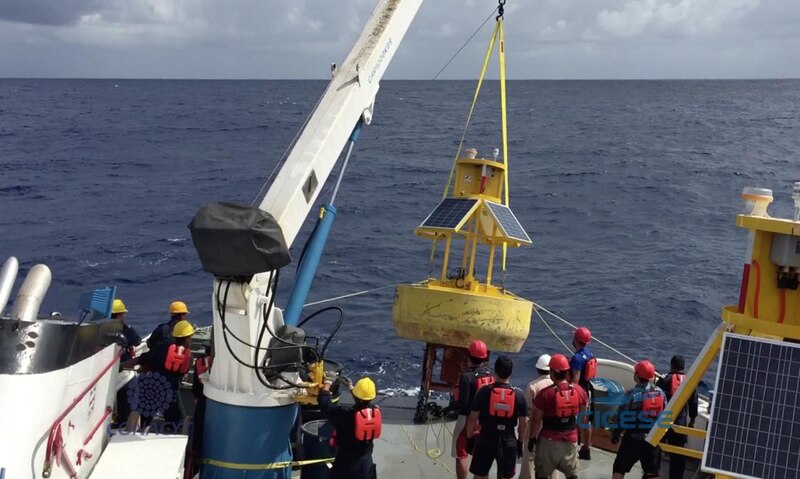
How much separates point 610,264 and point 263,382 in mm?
20773

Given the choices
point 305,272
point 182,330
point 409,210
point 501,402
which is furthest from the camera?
point 409,210

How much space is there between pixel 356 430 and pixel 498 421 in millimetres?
1593

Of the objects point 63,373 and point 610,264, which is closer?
point 63,373

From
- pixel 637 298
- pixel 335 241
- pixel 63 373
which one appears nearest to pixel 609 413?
pixel 63 373

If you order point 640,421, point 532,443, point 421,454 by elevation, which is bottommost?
point 421,454

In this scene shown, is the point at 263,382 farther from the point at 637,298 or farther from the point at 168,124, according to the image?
the point at 168,124

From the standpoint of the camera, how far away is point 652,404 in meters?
8.81

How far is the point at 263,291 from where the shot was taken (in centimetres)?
816

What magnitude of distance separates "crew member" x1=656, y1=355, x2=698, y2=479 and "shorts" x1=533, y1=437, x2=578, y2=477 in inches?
44.3

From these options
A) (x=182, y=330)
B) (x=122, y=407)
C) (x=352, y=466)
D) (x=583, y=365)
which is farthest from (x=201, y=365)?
(x=583, y=365)

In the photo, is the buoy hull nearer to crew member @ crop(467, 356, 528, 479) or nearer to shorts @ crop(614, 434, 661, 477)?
crew member @ crop(467, 356, 528, 479)

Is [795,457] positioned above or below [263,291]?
below

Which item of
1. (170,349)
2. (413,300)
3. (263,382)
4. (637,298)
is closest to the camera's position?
(263,382)

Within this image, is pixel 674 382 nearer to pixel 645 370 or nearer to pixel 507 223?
pixel 645 370
